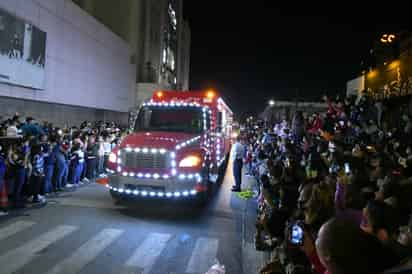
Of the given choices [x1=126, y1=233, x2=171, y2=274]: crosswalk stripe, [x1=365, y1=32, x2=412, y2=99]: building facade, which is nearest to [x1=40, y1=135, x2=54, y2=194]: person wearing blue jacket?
[x1=126, y1=233, x2=171, y2=274]: crosswalk stripe

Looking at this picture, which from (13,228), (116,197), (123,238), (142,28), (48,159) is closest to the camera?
(123,238)

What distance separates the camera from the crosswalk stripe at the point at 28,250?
238 inches

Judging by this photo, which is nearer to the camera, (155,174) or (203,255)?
(203,255)

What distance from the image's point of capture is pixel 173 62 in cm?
7731

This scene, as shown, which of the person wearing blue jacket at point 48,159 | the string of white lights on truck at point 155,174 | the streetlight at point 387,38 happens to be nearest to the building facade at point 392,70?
the streetlight at point 387,38

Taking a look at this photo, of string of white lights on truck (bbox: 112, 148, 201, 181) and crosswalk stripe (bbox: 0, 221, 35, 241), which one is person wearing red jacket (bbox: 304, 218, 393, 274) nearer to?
crosswalk stripe (bbox: 0, 221, 35, 241)

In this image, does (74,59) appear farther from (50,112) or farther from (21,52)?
(21,52)

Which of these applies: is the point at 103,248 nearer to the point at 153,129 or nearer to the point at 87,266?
the point at 87,266

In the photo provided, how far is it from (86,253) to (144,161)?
3376mm

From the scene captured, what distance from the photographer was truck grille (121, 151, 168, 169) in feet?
31.9

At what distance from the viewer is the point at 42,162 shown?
10891mm

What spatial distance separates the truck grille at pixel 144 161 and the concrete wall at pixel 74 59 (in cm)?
1151

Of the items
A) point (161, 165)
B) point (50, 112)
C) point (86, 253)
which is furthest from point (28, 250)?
point (50, 112)

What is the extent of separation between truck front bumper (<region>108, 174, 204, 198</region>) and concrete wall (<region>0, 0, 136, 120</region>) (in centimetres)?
1167
